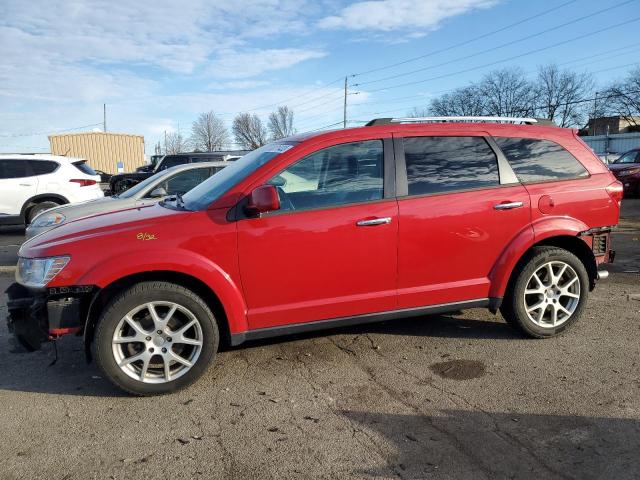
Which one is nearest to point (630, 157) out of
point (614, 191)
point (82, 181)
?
point (614, 191)

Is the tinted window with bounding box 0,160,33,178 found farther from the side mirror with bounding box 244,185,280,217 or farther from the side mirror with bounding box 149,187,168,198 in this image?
the side mirror with bounding box 244,185,280,217

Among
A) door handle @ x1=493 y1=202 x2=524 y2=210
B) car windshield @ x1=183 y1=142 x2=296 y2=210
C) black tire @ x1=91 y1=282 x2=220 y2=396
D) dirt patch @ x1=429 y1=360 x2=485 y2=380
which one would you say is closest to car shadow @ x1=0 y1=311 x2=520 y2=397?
black tire @ x1=91 y1=282 x2=220 y2=396

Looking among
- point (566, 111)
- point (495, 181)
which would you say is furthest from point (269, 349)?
point (566, 111)

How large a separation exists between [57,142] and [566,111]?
65.6 meters

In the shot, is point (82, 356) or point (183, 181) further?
point (183, 181)

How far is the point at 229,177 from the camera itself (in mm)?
4008

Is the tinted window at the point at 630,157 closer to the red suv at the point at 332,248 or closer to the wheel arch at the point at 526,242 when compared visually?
the red suv at the point at 332,248

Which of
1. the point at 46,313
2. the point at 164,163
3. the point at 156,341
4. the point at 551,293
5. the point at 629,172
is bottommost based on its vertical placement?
the point at 156,341

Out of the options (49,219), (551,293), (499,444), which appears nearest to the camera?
(499,444)

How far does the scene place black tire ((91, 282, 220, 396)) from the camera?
334cm

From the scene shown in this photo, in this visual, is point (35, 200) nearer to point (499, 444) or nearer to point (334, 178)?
point (334, 178)

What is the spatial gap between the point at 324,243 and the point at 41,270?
6.30 ft

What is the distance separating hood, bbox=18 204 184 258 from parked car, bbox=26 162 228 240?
7.58ft

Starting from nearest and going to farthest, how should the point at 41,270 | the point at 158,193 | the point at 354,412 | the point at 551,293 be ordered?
the point at 354,412, the point at 41,270, the point at 551,293, the point at 158,193
